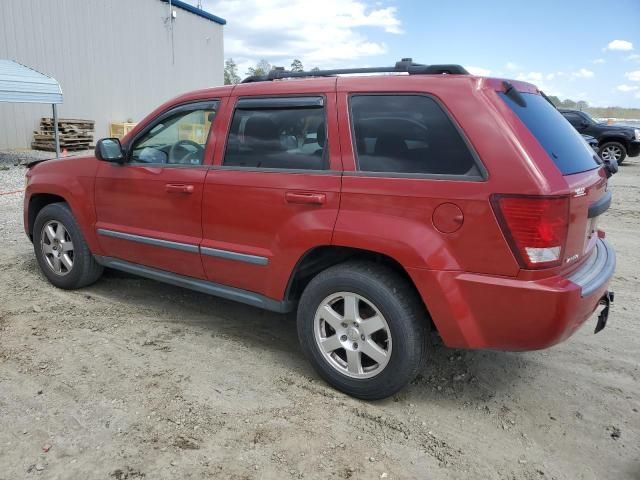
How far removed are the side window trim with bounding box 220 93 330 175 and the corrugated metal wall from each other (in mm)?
13618

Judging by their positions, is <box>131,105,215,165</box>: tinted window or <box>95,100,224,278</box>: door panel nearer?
<box>95,100,224,278</box>: door panel

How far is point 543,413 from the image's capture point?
2902 mm

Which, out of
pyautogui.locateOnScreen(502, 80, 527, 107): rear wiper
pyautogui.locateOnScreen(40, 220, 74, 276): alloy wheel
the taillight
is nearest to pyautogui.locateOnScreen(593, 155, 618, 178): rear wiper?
pyautogui.locateOnScreen(502, 80, 527, 107): rear wiper

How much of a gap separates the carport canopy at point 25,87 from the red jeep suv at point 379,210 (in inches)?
393

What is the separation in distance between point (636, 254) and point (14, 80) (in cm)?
1303

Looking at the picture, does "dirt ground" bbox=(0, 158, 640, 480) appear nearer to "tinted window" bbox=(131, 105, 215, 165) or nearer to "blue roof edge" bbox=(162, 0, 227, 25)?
"tinted window" bbox=(131, 105, 215, 165)

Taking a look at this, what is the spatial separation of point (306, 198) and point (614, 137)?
629 inches

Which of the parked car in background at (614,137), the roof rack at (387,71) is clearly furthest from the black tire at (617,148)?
the roof rack at (387,71)

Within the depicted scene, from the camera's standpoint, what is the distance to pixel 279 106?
3.27 m

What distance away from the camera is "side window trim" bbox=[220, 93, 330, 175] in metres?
3.01

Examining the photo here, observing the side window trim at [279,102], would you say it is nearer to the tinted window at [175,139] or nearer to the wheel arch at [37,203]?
the tinted window at [175,139]

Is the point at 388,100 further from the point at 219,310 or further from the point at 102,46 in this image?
the point at 102,46

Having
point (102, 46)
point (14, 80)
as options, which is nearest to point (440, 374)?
point (14, 80)

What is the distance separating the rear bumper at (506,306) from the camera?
2.42m
